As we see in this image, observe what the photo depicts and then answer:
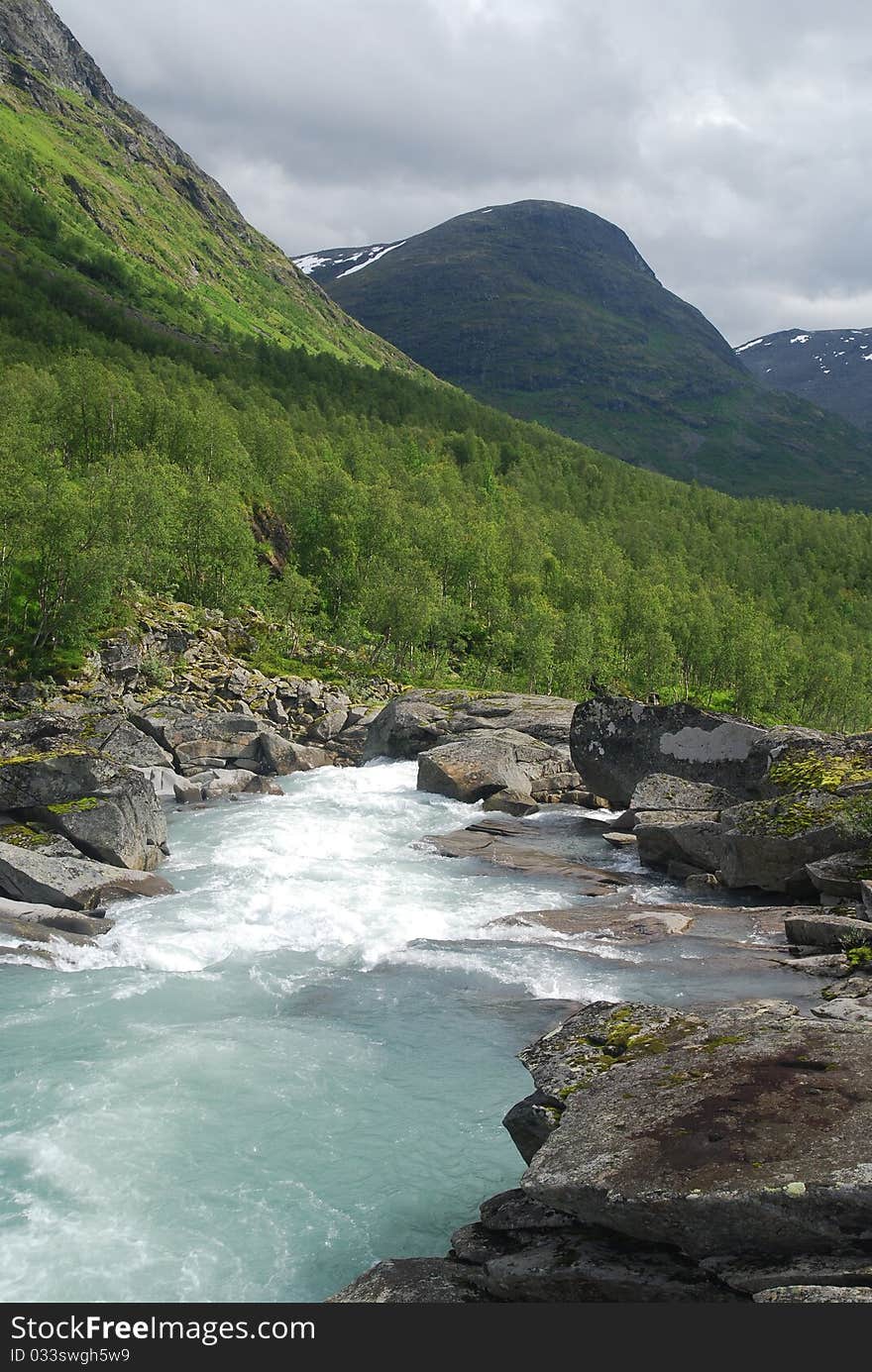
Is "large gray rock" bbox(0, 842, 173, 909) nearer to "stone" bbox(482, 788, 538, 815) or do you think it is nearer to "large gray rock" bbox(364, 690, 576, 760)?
"stone" bbox(482, 788, 538, 815)

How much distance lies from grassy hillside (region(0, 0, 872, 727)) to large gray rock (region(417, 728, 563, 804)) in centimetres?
2634

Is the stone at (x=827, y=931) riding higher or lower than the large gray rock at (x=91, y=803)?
lower

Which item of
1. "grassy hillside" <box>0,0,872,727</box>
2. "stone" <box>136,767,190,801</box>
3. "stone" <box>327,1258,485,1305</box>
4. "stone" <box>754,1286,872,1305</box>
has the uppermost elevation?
"grassy hillside" <box>0,0,872,727</box>

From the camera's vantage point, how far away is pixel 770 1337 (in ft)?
24.4

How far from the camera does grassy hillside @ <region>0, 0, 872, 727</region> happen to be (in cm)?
7038

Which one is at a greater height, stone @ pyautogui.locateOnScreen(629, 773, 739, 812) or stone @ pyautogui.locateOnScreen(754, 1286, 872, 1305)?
stone @ pyautogui.locateOnScreen(754, 1286, 872, 1305)

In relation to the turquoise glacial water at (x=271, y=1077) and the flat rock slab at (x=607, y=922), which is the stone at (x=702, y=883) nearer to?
the flat rock slab at (x=607, y=922)

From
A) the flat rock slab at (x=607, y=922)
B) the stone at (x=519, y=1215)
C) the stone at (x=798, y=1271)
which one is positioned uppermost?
the stone at (x=798, y=1271)

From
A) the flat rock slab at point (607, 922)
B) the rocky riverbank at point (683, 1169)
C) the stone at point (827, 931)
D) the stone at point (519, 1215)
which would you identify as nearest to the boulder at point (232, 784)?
the flat rock slab at point (607, 922)

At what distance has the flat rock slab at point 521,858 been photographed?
106 feet

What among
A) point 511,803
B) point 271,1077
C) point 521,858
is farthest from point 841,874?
point 511,803

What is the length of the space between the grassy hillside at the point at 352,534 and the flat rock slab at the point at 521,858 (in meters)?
33.1

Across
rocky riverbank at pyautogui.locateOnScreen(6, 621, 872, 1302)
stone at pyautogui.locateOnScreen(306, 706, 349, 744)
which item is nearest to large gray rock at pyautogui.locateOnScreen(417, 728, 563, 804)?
rocky riverbank at pyautogui.locateOnScreen(6, 621, 872, 1302)

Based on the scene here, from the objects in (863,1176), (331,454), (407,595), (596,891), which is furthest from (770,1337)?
(331,454)
